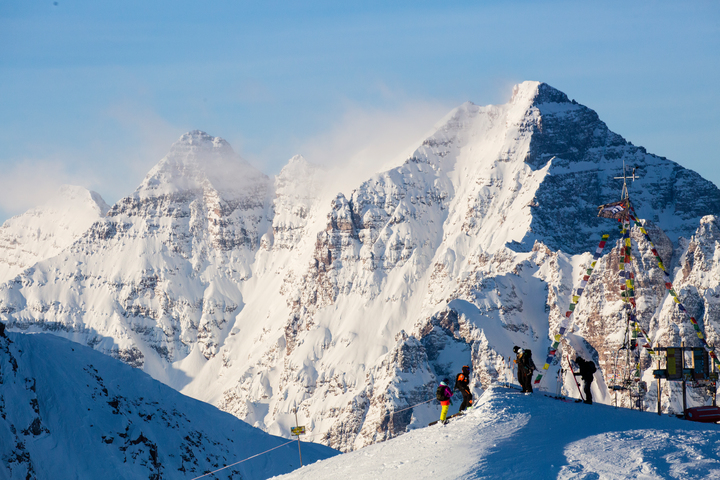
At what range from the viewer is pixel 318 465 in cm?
3603

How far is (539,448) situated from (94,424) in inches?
2579

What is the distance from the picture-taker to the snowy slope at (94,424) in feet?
266

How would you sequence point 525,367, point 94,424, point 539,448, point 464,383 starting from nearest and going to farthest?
point 539,448, point 464,383, point 525,367, point 94,424

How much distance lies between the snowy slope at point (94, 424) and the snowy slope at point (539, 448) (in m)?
52.5

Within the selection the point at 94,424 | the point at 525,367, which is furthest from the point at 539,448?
the point at 94,424

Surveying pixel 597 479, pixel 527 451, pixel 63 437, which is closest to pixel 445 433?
pixel 527 451

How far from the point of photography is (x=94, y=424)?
8756cm

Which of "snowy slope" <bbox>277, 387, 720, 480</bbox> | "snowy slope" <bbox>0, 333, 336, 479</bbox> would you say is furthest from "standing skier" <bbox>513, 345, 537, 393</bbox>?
"snowy slope" <bbox>0, 333, 336, 479</bbox>

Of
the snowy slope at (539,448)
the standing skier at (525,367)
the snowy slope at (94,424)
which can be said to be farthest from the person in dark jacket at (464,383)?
the snowy slope at (94,424)

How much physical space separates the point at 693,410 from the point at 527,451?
507 inches

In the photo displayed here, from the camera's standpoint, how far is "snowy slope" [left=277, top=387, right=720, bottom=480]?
29.1 metres

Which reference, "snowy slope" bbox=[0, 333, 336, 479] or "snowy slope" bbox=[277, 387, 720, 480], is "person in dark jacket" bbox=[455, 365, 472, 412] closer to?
"snowy slope" bbox=[277, 387, 720, 480]

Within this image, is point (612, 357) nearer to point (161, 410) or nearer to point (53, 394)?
point (161, 410)

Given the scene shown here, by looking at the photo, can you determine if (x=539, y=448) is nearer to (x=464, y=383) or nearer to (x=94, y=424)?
(x=464, y=383)
